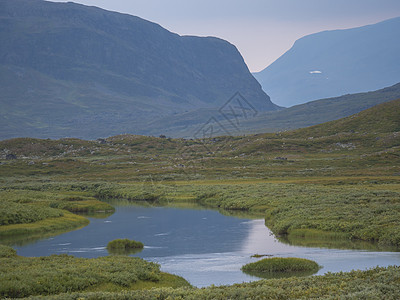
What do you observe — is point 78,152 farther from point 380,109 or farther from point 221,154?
point 380,109

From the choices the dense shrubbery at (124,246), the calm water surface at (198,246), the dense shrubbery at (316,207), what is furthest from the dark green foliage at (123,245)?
the dense shrubbery at (316,207)

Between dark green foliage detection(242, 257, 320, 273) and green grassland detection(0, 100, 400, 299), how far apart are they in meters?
7.71

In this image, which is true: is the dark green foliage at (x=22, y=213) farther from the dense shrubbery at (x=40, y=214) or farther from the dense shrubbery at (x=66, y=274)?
the dense shrubbery at (x=66, y=274)

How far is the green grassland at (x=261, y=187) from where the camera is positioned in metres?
28.9

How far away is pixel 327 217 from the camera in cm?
5081

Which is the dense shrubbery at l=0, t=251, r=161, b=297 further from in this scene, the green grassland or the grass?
the green grassland

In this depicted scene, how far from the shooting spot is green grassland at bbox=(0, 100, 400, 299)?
28925 mm

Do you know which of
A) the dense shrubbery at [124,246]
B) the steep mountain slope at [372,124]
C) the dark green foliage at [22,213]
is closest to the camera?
the dense shrubbery at [124,246]

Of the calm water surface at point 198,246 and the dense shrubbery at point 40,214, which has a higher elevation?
the dense shrubbery at point 40,214

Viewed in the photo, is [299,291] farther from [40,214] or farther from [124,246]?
[40,214]

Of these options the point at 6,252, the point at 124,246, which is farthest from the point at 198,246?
the point at 6,252

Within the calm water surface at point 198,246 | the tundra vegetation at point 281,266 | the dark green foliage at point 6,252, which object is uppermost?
the dark green foliage at point 6,252

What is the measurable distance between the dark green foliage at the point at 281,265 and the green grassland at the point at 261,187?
7709 millimetres

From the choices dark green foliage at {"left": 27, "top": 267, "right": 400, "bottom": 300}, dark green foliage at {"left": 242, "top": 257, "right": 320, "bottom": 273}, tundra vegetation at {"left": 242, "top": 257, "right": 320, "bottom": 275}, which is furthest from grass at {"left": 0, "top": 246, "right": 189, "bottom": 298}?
dark green foliage at {"left": 242, "top": 257, "right": 320, "bottom": 273}
